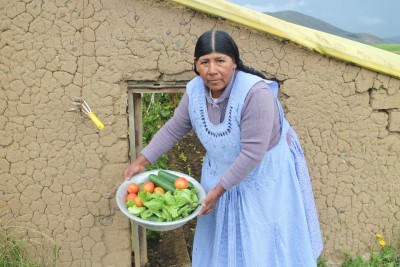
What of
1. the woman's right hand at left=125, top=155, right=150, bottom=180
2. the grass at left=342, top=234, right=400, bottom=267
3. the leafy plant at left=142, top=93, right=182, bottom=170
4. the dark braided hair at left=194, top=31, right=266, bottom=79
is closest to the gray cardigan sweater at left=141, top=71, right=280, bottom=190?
the dark braided hair at left=194, top=31, right=266, bottom=79

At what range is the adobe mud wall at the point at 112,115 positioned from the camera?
2.94 m

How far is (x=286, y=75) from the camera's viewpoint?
319 cm

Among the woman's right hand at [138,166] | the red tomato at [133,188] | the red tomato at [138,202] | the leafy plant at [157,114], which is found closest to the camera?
the red tomato at [138,202]

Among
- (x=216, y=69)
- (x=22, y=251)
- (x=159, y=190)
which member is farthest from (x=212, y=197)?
(x=22, y=251)

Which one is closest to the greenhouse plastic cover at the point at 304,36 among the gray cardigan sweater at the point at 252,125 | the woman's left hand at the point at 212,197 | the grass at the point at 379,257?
the gray cardigan sweater at the point at 252,125

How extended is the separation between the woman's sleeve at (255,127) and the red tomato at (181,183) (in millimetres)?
448

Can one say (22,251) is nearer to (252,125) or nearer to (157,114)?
(252,125)

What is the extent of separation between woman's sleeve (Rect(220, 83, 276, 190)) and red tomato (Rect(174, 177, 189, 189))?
1.47 feet

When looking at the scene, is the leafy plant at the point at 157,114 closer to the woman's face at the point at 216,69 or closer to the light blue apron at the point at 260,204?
the light blue apron at the point at 260,204

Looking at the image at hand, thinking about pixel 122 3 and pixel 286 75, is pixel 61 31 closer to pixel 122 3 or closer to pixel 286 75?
pixel 122 3

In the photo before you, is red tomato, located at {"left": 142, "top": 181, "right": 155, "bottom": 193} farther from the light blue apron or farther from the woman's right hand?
the light blue apron

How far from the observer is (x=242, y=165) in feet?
7.52

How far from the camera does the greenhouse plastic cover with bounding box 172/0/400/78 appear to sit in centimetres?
291

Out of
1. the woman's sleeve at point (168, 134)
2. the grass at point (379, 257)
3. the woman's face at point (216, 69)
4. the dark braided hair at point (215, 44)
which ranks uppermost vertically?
the dark braided hair at point (215, 44)
